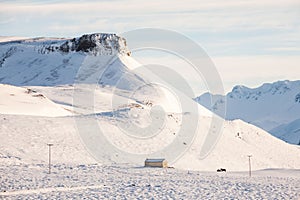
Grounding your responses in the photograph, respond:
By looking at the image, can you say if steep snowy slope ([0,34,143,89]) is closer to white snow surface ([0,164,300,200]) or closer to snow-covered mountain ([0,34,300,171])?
snow-covered mountain ([0,34,300,171])

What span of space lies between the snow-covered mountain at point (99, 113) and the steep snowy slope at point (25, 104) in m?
0.16

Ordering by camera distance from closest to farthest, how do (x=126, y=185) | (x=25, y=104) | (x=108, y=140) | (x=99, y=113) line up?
1. (x=126, y=185)
2. (x=108, y=140)
3. (x=99, y=113)
4. (x=25, y=104)

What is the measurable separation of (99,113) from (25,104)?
34.0 feet

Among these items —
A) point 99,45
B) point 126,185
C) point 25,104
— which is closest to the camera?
point 126,185

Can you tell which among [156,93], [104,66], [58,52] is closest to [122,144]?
[156,93]

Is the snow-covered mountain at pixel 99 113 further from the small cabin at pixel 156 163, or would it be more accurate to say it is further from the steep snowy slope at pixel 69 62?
the small cabin at pixel 156 163

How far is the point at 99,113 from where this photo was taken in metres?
66.6

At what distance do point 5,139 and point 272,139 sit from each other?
129 ft

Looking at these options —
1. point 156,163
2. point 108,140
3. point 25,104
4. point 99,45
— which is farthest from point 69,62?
point 156,163

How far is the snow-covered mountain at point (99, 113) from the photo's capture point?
172 feet

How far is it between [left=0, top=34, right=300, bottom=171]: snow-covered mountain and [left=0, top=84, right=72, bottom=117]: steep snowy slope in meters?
0.16

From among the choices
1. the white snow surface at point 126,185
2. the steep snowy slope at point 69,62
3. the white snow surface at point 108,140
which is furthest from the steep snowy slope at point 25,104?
the white snow surface at point 126,185

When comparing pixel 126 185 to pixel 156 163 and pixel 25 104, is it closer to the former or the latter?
pixel 156 163

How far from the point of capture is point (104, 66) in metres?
111
